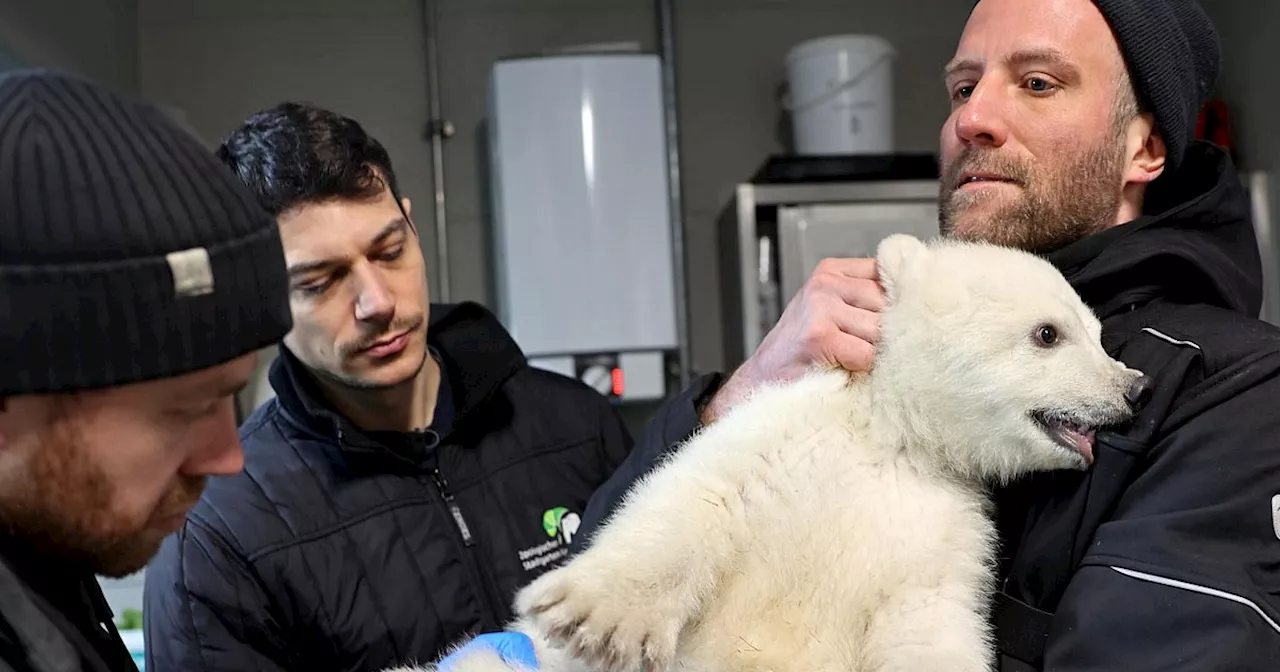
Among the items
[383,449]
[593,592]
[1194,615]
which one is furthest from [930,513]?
[383,449]

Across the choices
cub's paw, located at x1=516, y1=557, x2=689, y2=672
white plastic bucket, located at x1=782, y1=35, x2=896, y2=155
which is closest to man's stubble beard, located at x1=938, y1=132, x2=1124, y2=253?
cub's paw, located at x1=516, y1=557, x2=689, y2=672

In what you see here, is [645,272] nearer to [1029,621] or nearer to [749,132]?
[749,132]

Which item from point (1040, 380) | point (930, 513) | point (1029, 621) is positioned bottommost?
point (1029, 621)

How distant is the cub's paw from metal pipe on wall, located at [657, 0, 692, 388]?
251cm

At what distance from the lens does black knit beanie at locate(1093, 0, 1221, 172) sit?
1.27 m

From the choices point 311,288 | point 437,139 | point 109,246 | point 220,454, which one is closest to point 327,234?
point 311,288

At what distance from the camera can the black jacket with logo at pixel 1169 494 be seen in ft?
2.83

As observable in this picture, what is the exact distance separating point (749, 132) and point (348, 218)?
2410 mm

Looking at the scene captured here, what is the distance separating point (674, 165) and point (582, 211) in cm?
56

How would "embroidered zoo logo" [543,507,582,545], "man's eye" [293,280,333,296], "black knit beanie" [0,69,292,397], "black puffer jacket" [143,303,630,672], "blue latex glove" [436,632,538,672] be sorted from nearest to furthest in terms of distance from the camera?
1. "black knit beanie" [0,69,292,397]
2. "blue latex glove" [436,632,538,672]
3. "black puffer jacket" [143,303,630,672]
4. "man's eye" [293,280,333,296]
5. "embroidered zoo logo" [543,507,582,545]

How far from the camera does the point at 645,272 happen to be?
316 centimetres

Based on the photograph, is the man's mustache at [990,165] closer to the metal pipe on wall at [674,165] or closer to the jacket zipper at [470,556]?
the jacket zipper at [470,556]

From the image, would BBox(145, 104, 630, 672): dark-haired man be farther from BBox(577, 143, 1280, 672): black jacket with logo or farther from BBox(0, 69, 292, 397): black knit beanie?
BBox(577, 143, 1280, 672): black jacket with logo

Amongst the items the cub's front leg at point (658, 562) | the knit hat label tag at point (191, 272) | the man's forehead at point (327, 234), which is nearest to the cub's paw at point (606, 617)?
the cub's front leg at point (658, 562)
